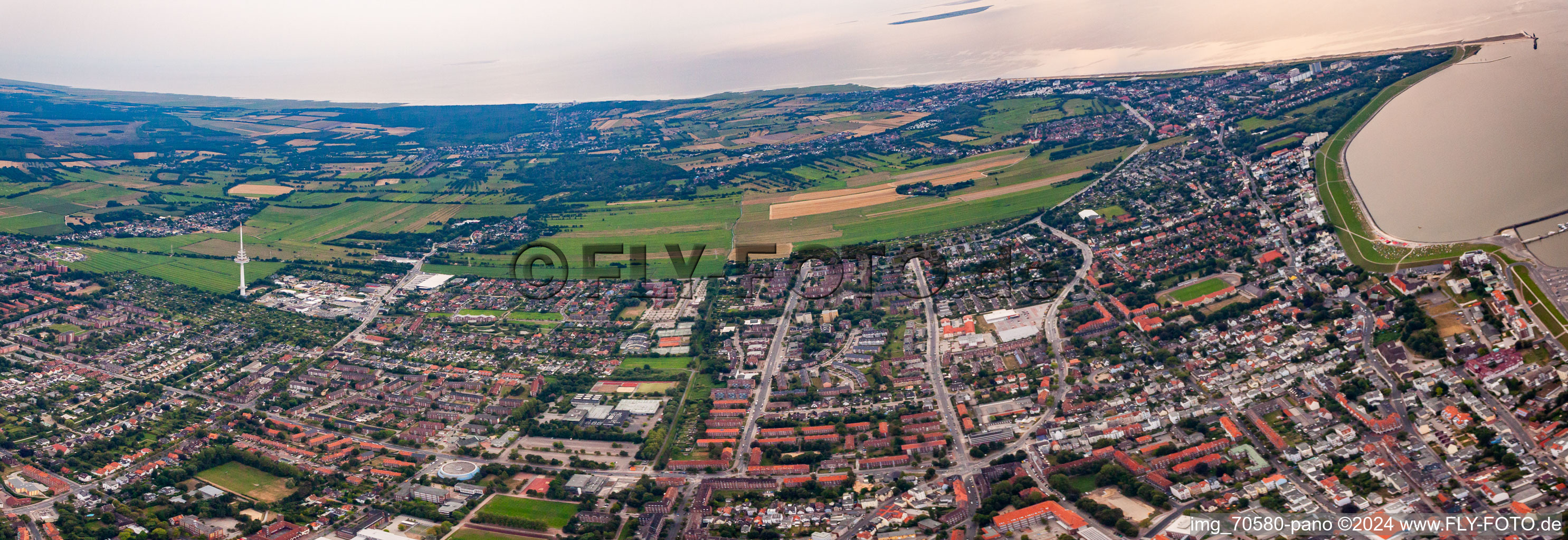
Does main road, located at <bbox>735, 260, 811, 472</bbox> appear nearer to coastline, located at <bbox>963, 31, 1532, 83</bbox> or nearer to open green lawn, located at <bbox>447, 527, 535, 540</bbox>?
open green lawn, located at <bbox>447, 527, 535, 540</bbox>

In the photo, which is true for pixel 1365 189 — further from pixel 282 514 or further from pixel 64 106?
pixel 64 106

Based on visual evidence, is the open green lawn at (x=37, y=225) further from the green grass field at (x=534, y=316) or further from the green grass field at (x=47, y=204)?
the green grass field at (x=534, y=316)

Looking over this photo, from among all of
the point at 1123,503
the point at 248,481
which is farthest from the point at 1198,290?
the point at 248,481

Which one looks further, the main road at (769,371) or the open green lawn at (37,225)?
the open green lawn at (37,225)

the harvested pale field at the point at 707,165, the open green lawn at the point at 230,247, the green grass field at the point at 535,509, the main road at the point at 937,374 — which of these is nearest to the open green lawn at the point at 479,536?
the green grass field at the point at 535,509

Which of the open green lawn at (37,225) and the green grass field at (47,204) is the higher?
the green grass field at (47,204)

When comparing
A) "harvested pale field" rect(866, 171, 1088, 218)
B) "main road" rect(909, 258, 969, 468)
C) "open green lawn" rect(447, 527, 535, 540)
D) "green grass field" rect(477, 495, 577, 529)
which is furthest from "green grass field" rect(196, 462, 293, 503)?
"harvested pale field" rect(866, 171, 1088, 218)

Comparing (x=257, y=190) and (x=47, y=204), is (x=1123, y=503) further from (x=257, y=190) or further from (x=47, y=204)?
(x=47, y=204)
